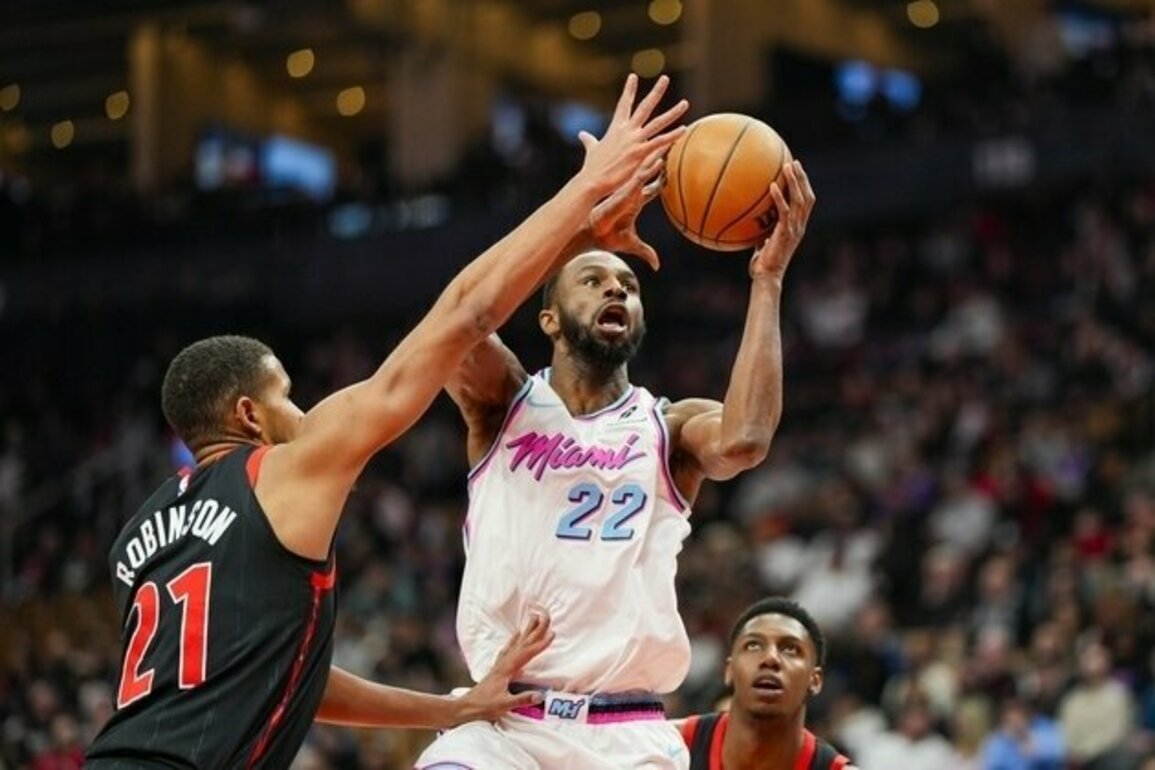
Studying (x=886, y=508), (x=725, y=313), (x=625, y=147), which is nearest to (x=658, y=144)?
(x=625, y=147)

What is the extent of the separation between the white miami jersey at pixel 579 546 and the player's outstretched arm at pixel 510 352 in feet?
0.27

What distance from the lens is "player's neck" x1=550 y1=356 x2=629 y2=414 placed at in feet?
22.8

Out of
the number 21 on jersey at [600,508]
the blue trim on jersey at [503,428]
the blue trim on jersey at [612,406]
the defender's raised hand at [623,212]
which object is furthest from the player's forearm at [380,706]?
the defender's raised hand at [623,212]

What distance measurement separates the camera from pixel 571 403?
6969mm

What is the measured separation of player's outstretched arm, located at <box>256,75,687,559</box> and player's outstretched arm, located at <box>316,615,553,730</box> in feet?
3.59

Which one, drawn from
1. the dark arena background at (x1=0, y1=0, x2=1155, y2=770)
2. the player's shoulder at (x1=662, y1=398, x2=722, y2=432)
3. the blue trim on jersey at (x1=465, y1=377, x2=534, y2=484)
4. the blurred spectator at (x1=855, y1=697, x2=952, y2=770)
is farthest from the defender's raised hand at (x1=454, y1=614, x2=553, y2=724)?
the blurred spectator at (x1=855, y1=697, x2=952, y2=770)

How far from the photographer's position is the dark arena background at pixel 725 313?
1511cm

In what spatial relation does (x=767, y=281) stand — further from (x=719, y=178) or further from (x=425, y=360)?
(x=425, y=360)

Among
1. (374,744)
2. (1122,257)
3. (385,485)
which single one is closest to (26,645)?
(385,485)

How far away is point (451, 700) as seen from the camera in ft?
21.2

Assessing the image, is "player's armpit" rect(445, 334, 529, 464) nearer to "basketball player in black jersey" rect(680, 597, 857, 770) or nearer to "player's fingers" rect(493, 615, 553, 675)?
"player's fingers" rect(493, 615, 553, 675)

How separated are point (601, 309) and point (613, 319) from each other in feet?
0.19

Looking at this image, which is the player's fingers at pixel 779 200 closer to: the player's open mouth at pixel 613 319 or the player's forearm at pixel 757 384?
the player's forearm at pixel 757 384

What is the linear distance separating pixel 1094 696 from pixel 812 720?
222cm
